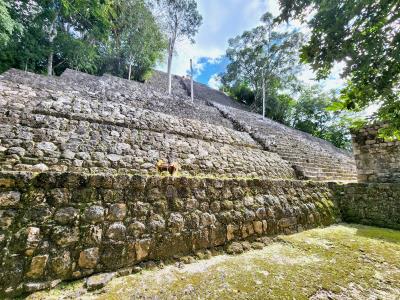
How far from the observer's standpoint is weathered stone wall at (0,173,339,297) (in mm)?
1601

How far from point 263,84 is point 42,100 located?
56.3 ft

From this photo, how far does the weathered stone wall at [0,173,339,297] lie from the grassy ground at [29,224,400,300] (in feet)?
0.64

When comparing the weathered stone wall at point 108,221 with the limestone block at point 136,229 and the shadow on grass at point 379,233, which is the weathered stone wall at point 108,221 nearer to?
the limestone block at point 136,229

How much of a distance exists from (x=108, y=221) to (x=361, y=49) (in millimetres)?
3233

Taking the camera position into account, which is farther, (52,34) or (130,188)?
(52,34)

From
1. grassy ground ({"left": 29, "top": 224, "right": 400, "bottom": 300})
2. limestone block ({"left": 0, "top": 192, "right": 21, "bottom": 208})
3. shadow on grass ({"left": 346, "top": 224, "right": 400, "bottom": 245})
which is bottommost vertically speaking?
grassy ground ({"left": 29, "top": 224, "right": 400, "bottom": 300})

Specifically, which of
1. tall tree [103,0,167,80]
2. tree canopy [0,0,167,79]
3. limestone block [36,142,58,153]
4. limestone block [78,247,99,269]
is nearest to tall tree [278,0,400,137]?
limestone block [78,247,99,269]

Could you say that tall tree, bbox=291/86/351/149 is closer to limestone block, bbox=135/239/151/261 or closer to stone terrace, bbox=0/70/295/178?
stone terrace, bbox=0/70/295/178

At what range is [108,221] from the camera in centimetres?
197

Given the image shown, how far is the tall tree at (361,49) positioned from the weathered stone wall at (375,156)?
3593mm

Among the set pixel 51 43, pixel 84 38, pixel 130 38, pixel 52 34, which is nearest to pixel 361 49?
pixel 51 43

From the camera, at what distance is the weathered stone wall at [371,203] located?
388 centimetres

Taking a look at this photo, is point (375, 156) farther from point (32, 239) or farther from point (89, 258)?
point (32, 239)

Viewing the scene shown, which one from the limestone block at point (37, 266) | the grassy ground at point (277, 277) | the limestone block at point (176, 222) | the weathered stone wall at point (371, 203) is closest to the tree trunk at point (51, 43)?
the limestone block at point (37, 266)
